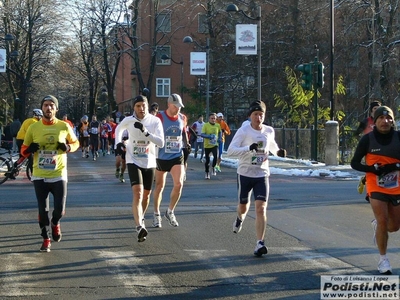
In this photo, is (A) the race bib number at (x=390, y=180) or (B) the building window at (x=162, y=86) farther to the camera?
(B) the building window at (x=162, y=86)

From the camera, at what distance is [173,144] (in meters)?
11.0

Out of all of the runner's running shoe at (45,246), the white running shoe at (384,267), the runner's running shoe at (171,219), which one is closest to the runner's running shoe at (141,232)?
the runner's running shoe at (45,246)

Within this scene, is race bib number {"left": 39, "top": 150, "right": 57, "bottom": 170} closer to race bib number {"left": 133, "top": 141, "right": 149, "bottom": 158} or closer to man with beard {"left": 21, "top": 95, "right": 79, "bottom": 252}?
man with beard {"left": 21, "top": 95, "right": 79, "bottom": 252}

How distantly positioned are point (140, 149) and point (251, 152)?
5.72 ft

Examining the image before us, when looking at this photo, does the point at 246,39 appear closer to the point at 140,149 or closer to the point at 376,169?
the point at 140,149

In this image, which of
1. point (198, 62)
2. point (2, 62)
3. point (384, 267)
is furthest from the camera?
point (198, 62)

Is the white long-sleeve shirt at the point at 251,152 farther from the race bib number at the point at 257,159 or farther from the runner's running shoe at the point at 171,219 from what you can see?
the runner's running shoe at the point at 171,219

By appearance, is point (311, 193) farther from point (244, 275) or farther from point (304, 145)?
point (304, 145)

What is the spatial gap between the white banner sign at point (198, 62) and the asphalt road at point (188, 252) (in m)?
23.2

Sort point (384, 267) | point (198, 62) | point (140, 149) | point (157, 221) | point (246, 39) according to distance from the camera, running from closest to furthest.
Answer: point (384, 267)
point (140, 149)
point (157, 221)
point (246, 39)
point (198, 62)

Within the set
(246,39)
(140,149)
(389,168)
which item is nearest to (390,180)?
(389,168)

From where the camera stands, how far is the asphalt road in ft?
23.2

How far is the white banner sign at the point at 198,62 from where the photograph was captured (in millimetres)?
38031

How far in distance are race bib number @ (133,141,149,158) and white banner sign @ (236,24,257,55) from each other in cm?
1947
